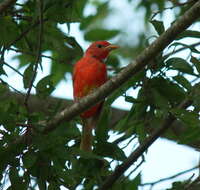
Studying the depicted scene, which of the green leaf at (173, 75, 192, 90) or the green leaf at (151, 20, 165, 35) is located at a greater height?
the green leaf at (151, 20, 165, 35)

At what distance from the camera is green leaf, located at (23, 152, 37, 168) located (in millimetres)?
4100

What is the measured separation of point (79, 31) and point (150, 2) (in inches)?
40.4

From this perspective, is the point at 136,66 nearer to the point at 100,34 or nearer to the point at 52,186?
the point at 52,186

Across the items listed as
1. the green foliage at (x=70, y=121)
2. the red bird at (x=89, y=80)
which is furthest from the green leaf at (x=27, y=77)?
the red bird at (x=89, y=80)

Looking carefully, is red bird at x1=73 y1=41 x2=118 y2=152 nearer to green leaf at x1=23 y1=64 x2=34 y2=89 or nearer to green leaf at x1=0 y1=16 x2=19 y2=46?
green leaf at x1=0 y1=16 x2=19 y2=46

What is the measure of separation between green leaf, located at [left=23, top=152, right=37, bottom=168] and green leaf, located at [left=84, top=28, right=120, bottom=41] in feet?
8.24

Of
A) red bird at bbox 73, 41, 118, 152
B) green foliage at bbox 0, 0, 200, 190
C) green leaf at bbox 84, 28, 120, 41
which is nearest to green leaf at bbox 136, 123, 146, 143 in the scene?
green foliage at bbox 0, 0, 200, 190

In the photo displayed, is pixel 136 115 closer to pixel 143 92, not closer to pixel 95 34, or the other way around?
pixel 143 92

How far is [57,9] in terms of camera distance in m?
5.20

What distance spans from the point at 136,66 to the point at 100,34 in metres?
2.41

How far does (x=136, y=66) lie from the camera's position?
415cm

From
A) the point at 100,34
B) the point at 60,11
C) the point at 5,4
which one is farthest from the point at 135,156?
the point at 100,34

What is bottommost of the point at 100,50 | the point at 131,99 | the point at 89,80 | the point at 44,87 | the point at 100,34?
the point at 131,99

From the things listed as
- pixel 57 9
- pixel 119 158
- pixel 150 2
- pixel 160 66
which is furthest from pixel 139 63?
pixel 150 2
